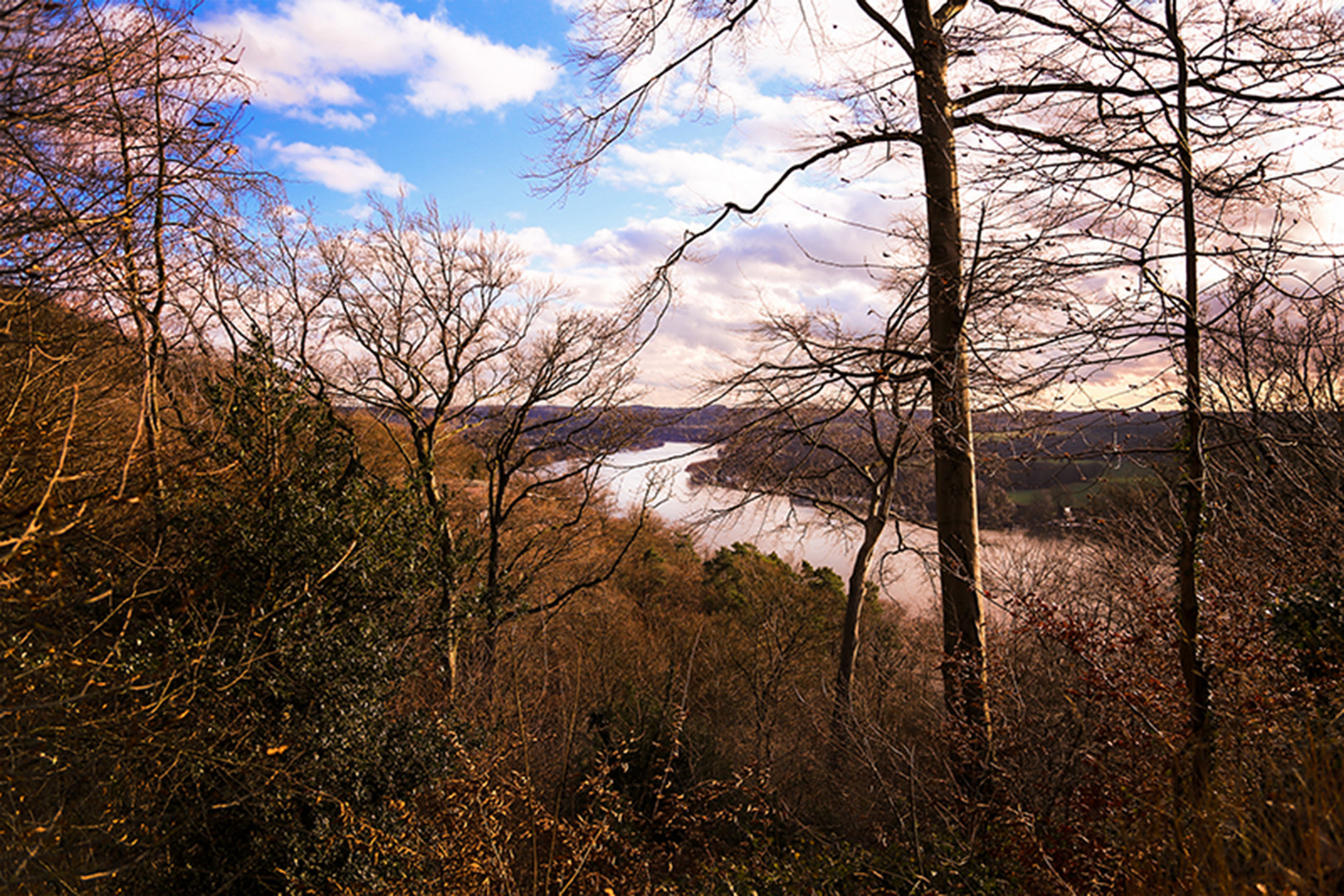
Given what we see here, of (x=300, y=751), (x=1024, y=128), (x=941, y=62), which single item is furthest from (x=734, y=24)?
(x=300, y=751)

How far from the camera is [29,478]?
16.9 ft

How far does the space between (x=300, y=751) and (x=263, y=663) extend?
0.92 metres

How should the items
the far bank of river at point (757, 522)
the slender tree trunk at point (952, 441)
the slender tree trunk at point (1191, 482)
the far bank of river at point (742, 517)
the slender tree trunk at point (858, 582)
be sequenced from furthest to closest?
the slender tree trunk at point (858, 582) < the far bank of river at point (742, 517) < the far bank of river at point (757, 522) < the slender tree trunk at point (952, 441) < the slender tree trunk at point (1191, 482)

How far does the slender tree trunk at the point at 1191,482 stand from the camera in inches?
107

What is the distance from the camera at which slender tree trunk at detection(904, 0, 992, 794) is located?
521 cm

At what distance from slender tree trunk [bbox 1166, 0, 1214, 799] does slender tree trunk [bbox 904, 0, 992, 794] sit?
2028 millimetres

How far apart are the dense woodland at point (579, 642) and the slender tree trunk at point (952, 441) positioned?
0.17 feet

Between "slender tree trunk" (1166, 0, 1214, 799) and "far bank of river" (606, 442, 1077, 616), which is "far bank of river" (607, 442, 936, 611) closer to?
"far bank of river" (606, 442, 1077, 616)

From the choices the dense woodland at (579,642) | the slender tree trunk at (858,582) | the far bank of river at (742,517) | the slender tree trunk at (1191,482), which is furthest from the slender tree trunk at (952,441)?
the slender tree trunk at (858,582)

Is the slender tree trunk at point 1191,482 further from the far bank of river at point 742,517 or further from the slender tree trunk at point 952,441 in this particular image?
the far bank of river at point 742,517

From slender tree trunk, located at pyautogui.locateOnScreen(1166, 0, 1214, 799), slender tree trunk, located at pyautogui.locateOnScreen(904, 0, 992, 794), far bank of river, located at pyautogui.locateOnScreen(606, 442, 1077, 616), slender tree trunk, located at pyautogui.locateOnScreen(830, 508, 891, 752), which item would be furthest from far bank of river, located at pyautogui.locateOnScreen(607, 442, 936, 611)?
slender tree trunk, located at pyautogui.locateOnScreen(1166, 0, 1214, 799)

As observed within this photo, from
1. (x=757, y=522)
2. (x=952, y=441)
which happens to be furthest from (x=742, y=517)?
(x=952, y=441)

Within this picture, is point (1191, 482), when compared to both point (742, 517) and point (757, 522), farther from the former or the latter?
point (757, 522)

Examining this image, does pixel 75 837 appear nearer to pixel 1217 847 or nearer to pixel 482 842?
pixel 482 842
